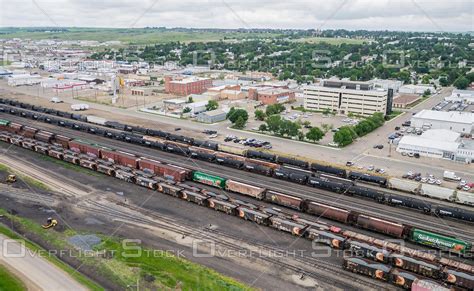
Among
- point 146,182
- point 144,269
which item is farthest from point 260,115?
point 144,269

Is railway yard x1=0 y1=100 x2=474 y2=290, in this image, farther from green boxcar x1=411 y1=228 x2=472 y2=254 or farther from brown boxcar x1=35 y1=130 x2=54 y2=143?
brown boxcar x1=35 y1=130 x2=54 y2=143

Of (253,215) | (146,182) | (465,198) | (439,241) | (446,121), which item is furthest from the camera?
(446,121)

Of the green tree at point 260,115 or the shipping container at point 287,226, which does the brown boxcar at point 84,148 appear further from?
the green tree at point 260,115

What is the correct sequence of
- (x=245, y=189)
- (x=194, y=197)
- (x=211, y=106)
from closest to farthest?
(x=194, y=197) → (x=245, y=189) → (x=211, y=106)

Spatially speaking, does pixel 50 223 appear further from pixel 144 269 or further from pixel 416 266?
pixel 416 266

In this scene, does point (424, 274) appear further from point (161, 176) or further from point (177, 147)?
point (177, 147)

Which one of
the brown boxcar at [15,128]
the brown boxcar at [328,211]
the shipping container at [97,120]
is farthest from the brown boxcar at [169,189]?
the brown boxcar at [15,128]

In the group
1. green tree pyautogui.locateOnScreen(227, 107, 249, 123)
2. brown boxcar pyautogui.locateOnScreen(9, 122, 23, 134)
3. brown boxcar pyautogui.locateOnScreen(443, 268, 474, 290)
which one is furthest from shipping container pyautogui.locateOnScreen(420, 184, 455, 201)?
brown boxcar pyautogui.locateOnScreen(9, 122, 23, 134)
